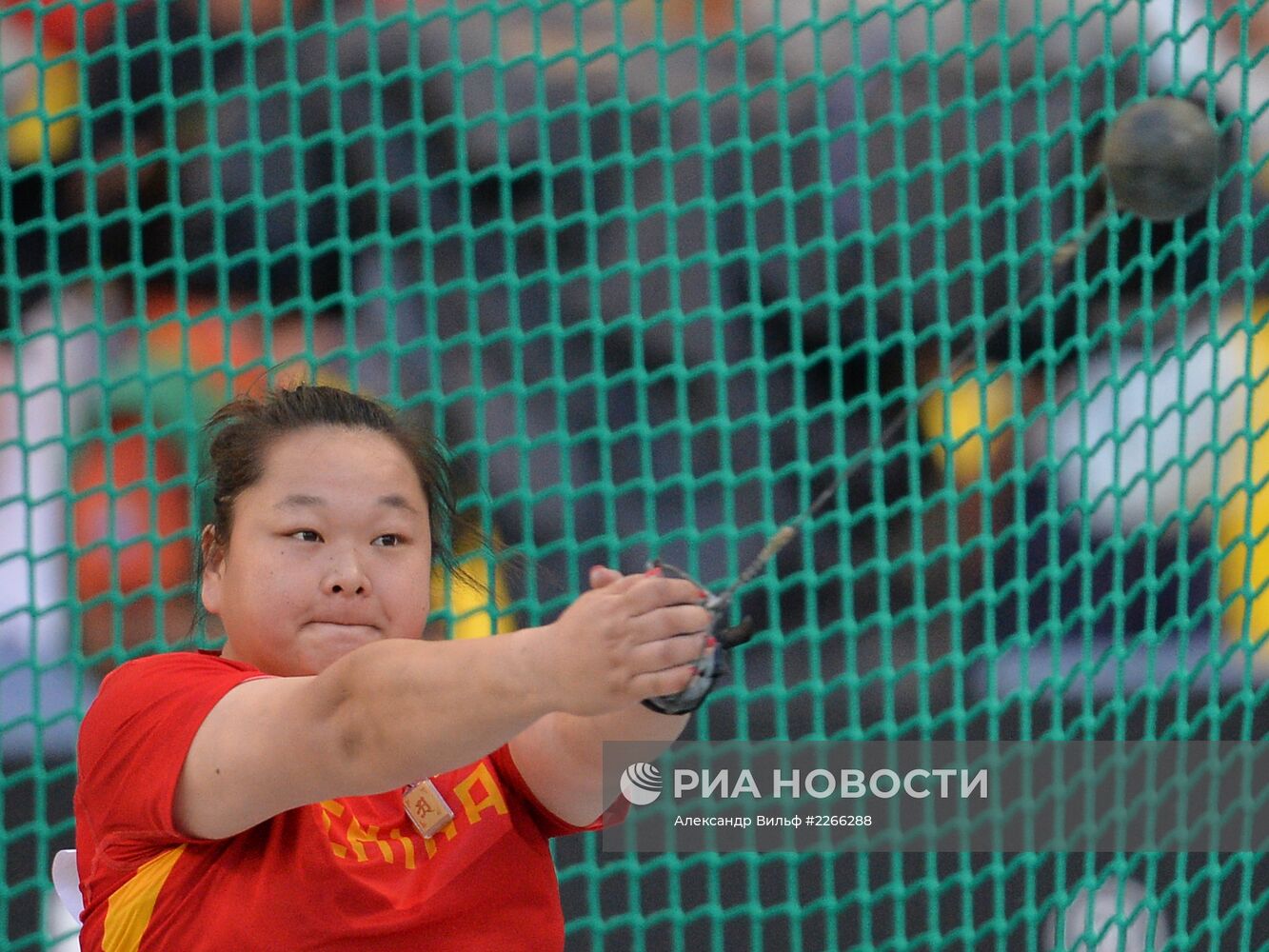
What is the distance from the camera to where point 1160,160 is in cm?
104

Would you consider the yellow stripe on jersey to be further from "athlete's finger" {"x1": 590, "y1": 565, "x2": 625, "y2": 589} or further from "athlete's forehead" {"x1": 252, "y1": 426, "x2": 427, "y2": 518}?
"athlete's finger" {"x1": 590, "y1": 565, "x2": 625, "y2": 589}

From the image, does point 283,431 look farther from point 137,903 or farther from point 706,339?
point 706,339

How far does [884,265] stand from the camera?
2430mm

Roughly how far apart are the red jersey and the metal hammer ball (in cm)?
56

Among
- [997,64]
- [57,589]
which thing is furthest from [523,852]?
[997,64]

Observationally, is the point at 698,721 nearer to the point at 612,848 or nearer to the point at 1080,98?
the point at 612,848

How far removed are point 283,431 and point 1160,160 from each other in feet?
2.03

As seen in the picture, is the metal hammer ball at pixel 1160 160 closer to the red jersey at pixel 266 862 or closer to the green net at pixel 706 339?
the red jersey at pixel 266 862

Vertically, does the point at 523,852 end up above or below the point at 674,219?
below

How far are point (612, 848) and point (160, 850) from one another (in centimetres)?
126

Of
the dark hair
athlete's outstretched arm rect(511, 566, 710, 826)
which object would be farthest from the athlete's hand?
the dark hair

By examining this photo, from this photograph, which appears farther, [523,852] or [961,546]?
[961,546]

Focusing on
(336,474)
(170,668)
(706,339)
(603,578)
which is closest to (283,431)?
(336,474)

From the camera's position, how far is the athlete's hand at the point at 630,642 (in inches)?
31.6
